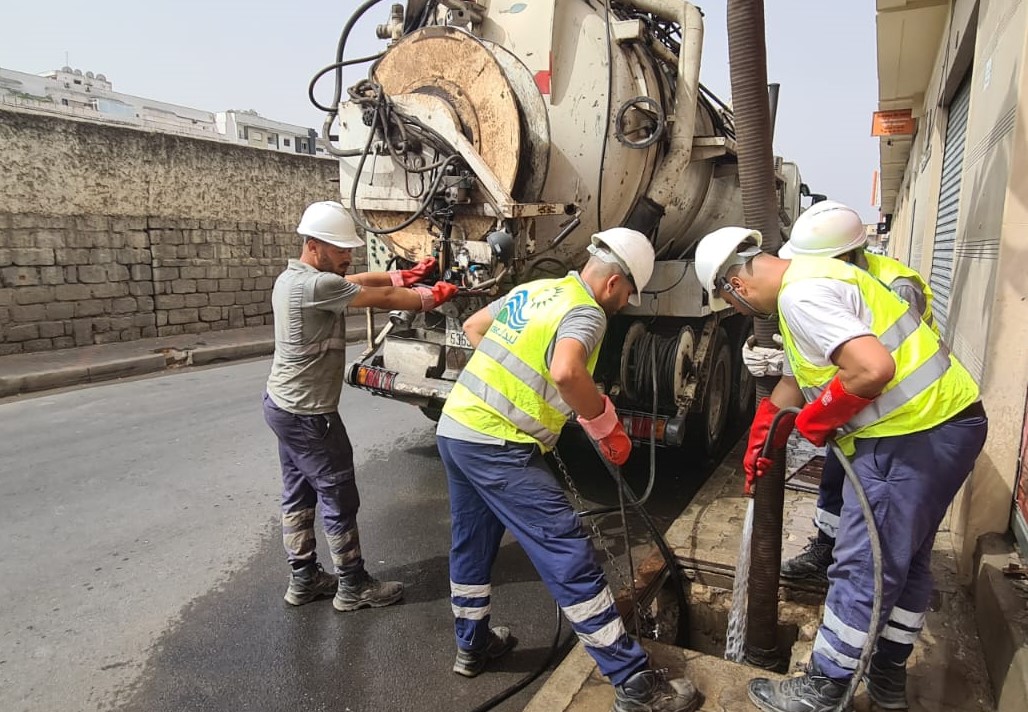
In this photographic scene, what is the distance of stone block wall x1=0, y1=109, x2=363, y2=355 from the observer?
807 centimetres

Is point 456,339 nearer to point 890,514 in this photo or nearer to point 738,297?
point 738,297

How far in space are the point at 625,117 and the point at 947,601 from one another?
2.80 m

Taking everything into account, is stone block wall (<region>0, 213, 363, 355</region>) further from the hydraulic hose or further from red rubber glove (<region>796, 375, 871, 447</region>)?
the hydraulic hose

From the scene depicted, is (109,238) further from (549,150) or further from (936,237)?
(936,237)

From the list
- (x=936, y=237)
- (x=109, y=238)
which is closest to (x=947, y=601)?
(x=936, y=237)

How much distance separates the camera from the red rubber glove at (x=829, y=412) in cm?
194

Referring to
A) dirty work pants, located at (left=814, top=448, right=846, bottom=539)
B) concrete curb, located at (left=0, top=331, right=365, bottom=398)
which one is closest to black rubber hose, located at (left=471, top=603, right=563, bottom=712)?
dirty work pants, located at (left=814, top=448, right=846, bottom=539)

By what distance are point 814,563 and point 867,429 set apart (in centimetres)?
114

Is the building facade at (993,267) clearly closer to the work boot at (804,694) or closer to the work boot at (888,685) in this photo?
the work boot at (888,685)

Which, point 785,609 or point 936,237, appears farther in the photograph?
point 936,237

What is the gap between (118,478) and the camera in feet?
15.2

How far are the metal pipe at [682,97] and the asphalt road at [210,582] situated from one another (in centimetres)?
200

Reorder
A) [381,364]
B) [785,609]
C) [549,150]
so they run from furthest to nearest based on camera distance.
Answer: [381,364]
[549,150]
[785,609]

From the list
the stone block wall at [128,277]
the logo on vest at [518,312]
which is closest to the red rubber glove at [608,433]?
the logo on vest at [518,312]
